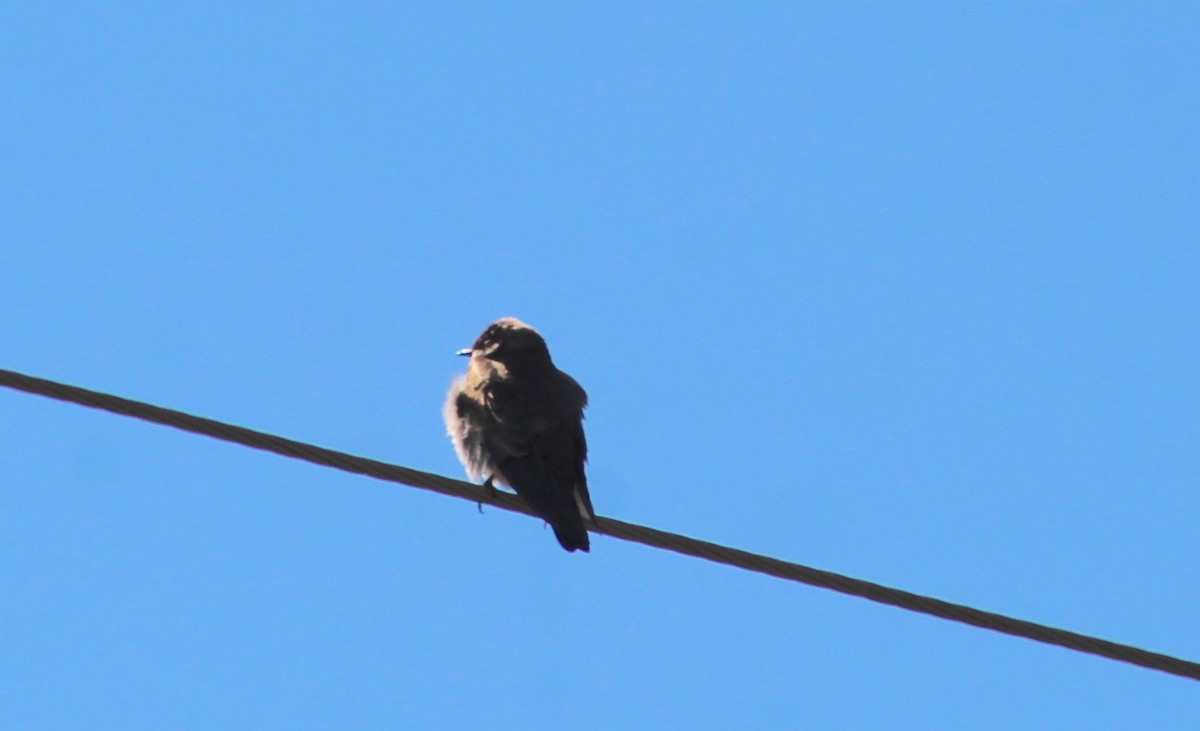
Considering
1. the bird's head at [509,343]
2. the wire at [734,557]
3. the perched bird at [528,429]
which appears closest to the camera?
the wire at [734,557]

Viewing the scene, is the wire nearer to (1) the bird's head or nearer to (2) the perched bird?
(2) the perched bird

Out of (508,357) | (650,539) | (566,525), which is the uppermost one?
(508,357)

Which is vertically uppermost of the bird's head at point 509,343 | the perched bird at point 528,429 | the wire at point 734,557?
the bird's head at point 509,343

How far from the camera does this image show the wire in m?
5.62

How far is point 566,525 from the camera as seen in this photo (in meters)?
8.16

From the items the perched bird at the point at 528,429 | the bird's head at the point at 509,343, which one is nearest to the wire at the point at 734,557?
the perched bird at the point at 528,429

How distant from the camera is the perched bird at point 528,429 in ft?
27.6

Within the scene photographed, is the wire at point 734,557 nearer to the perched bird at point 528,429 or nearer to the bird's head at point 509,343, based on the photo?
the perched bird at point 528,429

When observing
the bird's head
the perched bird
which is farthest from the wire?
the bird's head

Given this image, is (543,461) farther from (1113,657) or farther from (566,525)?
(1113,657)

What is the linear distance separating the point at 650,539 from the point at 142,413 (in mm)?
1820

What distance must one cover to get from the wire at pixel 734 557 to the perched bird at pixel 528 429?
6.82ft

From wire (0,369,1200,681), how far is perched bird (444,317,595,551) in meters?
2.08

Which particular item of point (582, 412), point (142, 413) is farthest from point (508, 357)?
point (142, 413)
